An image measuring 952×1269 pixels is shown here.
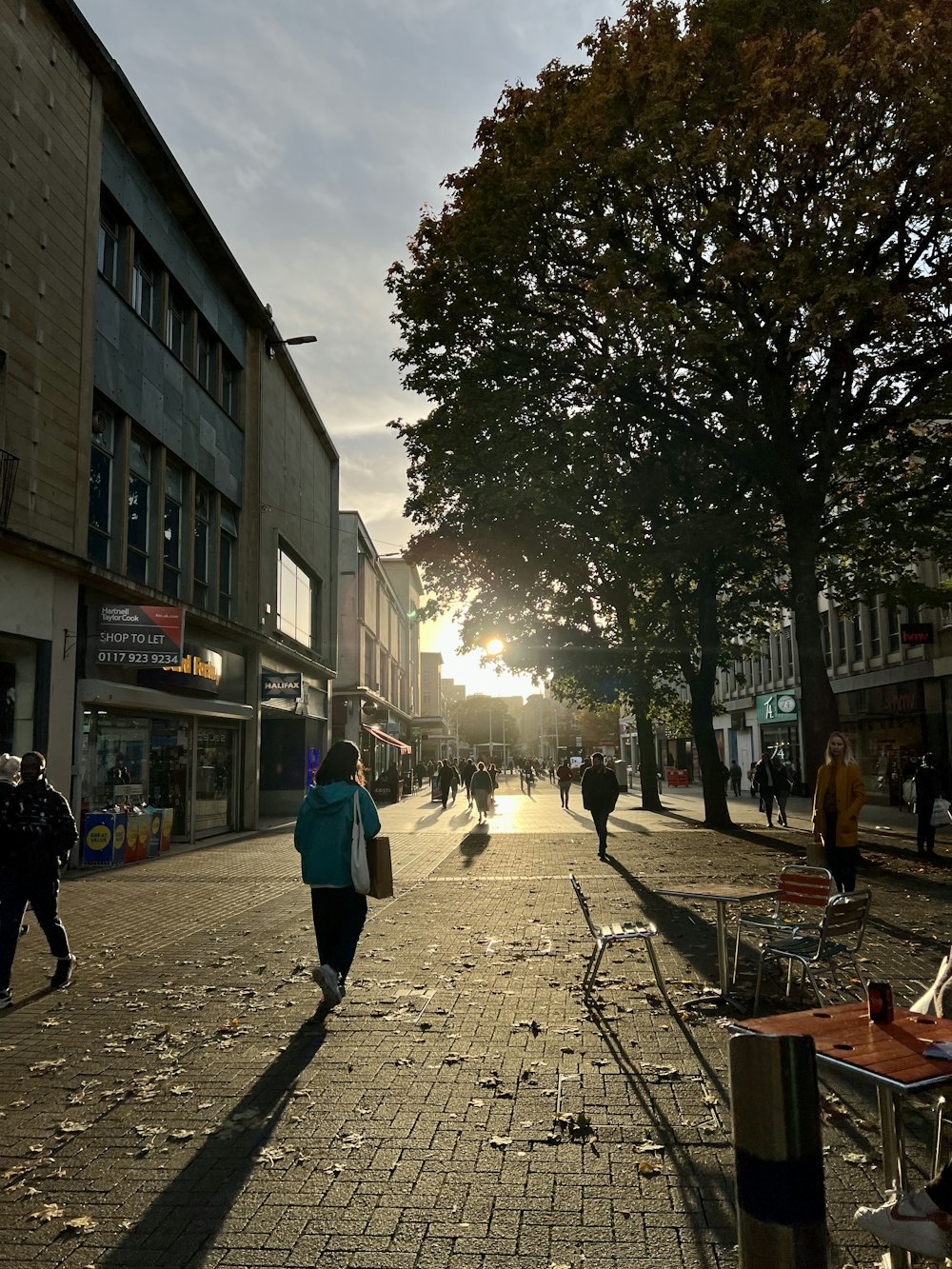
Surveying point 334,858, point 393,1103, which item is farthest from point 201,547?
point 393,1103

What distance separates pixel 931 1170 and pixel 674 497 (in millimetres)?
17171

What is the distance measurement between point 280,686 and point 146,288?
10779 millimetres

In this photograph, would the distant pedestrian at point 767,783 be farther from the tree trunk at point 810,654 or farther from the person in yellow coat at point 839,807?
A: the person in yellow coat at point 839,807

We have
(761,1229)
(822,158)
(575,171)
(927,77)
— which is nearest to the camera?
(761,1229)

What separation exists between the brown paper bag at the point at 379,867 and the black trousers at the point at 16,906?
2.41m

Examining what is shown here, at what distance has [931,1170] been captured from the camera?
435 centimetres

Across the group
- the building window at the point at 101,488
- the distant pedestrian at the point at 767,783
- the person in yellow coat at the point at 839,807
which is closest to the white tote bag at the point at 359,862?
the person in yellow coat at the point at 839,807

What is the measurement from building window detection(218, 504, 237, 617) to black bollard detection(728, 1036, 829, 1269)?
23.0 meters

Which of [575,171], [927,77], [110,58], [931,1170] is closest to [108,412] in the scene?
[110,58]

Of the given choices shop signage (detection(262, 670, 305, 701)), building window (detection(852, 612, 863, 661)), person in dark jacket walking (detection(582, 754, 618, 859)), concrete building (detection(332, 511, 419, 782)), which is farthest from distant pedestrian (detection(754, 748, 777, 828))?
concrete building (detection(332, 511, 419, 782))

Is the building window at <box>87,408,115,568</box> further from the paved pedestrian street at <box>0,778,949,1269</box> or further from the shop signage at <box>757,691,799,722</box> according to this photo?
the shop signage at <box>757,691,799,722</box>

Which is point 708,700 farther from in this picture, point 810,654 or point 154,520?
point 154,520

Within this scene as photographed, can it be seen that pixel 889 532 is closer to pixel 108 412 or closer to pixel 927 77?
pixel 927 77

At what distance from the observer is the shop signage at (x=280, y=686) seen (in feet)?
88.8
